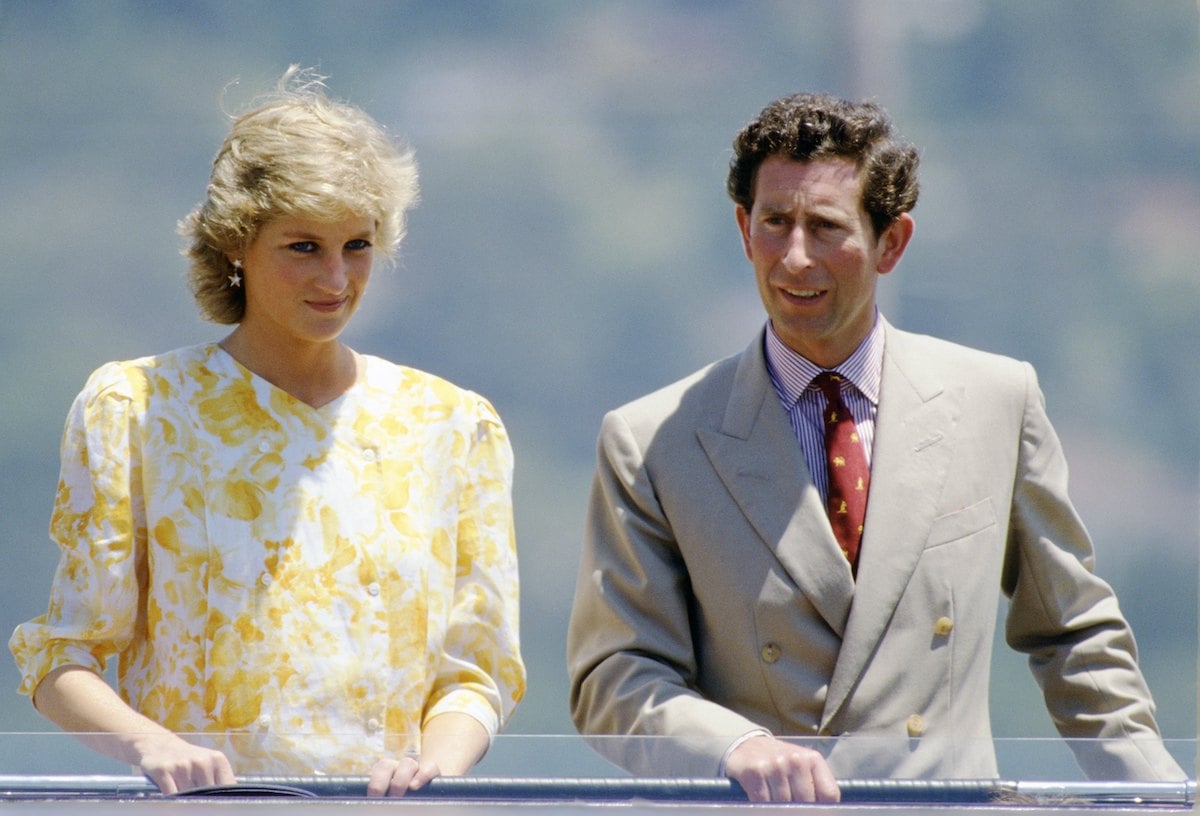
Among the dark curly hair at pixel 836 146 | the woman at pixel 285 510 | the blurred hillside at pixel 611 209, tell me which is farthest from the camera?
the blurred hillside at pixel 611 209

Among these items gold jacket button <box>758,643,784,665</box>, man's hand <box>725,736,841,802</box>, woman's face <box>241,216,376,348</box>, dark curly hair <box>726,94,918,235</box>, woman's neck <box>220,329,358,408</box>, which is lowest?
man's hand <box>725,736,841,802</box>

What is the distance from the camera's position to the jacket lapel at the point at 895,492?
87.6 inches

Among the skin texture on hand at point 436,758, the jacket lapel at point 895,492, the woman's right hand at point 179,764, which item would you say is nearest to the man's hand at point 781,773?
the skin texture on hand at point 436,758

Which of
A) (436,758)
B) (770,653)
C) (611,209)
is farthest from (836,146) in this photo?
(611,209)

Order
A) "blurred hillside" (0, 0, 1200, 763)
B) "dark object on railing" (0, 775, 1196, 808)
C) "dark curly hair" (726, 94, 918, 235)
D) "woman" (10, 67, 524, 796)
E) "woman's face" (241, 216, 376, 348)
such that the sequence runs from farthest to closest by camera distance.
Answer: "blurred hillside" (0, 0, 1200, 763)
"dark curly hair" (726, 94, 918, 235)
"woman's face" (241, 216, 376, 348)
"woman" (10, 67, 524, 796)
"dark object on railing" (0, 775, 1196, 808)

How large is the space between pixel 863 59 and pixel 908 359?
1.50 meters

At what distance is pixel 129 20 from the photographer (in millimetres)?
3822

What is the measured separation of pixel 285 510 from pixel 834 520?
2.33ft

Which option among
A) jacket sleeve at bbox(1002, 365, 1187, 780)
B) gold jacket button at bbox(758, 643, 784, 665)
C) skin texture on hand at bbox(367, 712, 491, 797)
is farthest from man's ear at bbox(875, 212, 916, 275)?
skin texture on hand at bbox(367, 712, 491, 797)

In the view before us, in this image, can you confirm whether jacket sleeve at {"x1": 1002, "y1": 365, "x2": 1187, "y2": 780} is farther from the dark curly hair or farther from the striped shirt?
the dark curly hair

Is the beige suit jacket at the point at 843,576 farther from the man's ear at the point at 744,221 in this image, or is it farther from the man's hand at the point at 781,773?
the man's hand at the point at 781,773

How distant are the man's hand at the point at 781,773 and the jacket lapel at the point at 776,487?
667mm

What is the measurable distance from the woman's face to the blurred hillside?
148cm

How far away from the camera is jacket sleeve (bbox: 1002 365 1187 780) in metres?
2.26
